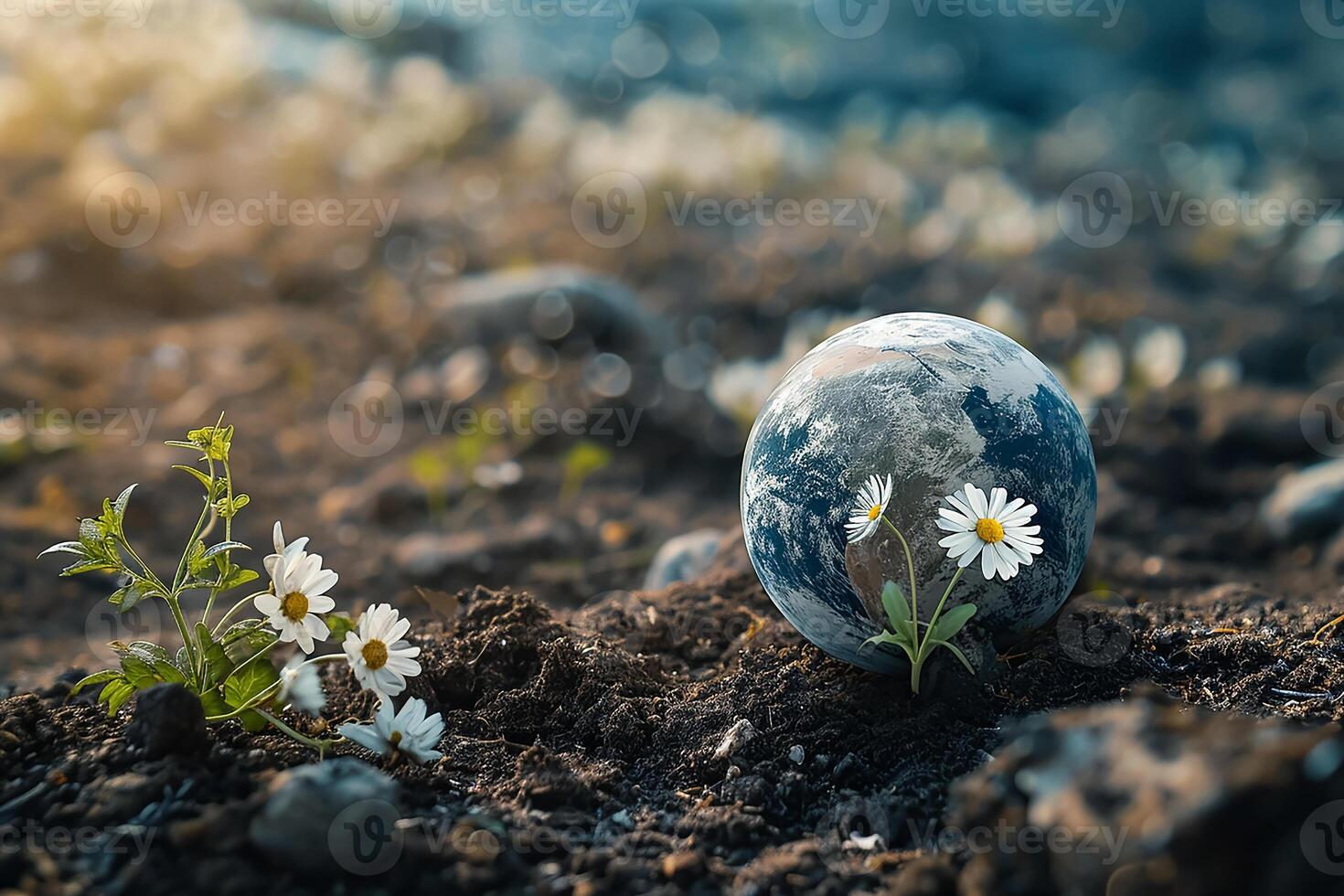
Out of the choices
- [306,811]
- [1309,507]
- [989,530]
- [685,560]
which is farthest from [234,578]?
[1309,507]

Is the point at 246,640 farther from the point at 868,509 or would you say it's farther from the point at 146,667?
the point at 868,509

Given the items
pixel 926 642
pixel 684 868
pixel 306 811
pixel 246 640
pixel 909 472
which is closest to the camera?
A: pixel 306 811

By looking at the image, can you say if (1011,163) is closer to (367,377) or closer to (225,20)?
(367,377)

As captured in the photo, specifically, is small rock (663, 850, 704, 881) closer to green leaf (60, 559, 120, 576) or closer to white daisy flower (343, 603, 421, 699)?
white daisy flower (343, 603, 421, 699)

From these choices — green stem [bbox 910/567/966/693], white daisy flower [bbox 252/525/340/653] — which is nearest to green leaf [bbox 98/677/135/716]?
white daisy flower [bbox 252/525/340/653]

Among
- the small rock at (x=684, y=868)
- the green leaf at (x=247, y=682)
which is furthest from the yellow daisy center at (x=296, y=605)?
the small rock at (x=684, y=868)

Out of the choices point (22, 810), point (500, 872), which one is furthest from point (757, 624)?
point (22, 810)

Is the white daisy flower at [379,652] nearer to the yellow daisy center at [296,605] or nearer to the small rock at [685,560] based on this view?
the yellow daisy center at [296,605]
